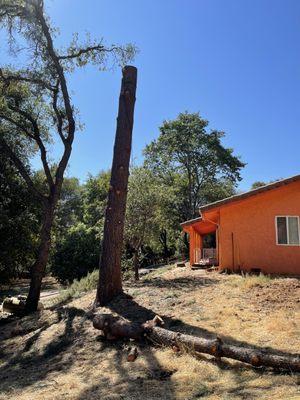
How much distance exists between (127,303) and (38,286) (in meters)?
4.69

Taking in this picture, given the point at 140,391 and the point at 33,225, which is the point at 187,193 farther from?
the point at 140,391

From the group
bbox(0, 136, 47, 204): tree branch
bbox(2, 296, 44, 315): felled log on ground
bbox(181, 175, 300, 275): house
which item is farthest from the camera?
bbox(181, 175, 300, 275): house

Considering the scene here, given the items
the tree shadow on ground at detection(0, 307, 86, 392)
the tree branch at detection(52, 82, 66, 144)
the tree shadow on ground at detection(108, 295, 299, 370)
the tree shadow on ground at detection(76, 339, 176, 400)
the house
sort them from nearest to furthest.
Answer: the tree shadow on ground at detection(76, 339, 176, 400) → the tree shadow on ground at detection(108, 295, 299, 370) → the tree shadow on ground at detection(0, 307, 86, 392) → the tree branch at detection(52, 82, 66, 144) → the house

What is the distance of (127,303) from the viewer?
36.1ft

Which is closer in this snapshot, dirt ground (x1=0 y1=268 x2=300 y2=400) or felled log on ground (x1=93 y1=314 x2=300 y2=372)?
dirt ground (x1=0 y1=268 x2=300 y2=400)

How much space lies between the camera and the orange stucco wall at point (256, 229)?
16.5m

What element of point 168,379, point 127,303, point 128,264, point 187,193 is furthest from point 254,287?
point 187,193

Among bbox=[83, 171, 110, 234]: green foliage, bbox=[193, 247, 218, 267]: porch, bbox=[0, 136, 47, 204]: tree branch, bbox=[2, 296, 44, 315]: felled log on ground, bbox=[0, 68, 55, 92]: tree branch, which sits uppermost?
bbox=[83, 171, 110, 234]: green foliage

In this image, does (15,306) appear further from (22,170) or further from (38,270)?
(22,170)

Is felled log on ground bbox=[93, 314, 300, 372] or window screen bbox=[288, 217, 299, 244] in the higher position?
window screen bbox=[288, 217, 299, 244]

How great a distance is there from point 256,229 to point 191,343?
32.9ft

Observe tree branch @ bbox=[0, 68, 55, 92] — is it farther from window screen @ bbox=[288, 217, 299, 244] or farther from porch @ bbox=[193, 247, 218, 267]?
porch @ bbox=[193, 247, 218, 267]

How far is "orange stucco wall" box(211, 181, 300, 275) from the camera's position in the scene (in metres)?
16.5

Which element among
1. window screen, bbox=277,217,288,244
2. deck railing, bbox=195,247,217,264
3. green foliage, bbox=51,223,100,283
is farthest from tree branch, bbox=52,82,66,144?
green foliage, bbox=51,223,100,283
